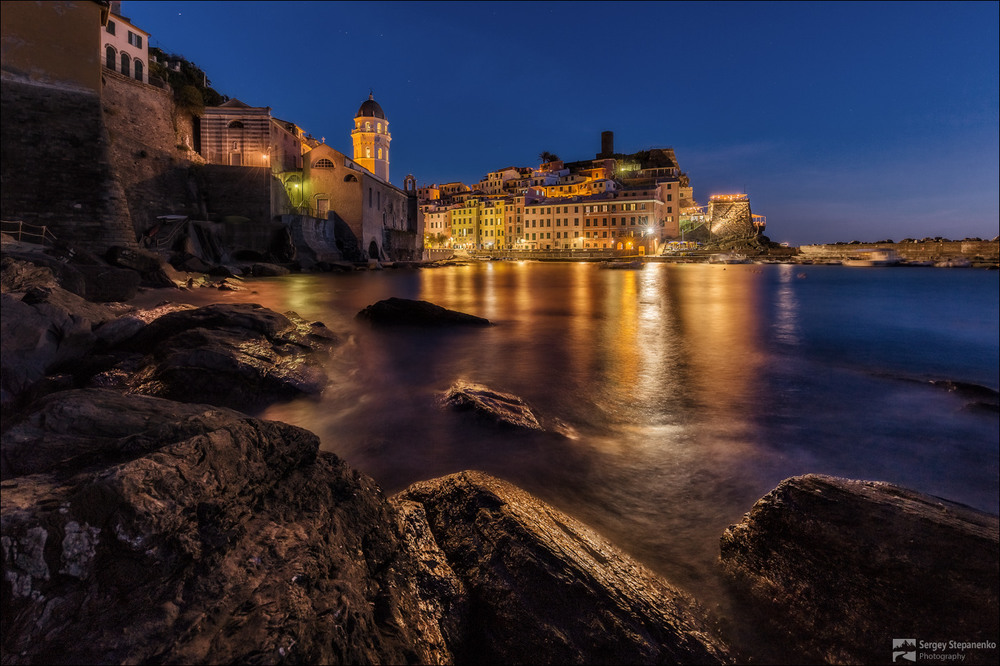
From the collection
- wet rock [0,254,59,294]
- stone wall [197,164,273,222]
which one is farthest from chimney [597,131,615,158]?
wet rock [0,254,59,294]

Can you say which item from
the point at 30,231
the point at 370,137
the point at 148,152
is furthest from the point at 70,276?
the point at 370,137

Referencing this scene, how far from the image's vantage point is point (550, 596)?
2.23 meters

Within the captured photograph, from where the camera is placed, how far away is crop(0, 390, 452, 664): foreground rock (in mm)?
1370

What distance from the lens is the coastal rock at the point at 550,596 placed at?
2.10 metres

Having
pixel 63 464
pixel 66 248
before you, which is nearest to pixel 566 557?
pixel 63 464

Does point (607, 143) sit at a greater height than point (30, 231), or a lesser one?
greater

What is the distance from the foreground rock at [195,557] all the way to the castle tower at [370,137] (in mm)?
62644

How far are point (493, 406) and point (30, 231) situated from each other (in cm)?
2043

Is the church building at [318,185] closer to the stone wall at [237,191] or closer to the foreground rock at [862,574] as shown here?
the stone wall at [237,191]

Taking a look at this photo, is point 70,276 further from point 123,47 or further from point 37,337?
point 123,47

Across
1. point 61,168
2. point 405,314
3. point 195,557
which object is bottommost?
point 195,557

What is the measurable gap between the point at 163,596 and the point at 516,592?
143 cm

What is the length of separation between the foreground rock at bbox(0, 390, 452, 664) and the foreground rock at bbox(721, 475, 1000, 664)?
2046mm

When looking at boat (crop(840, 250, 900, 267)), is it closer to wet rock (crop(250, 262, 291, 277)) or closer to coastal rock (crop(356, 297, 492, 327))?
wet rock (crop(250, 262, 291, 277))
